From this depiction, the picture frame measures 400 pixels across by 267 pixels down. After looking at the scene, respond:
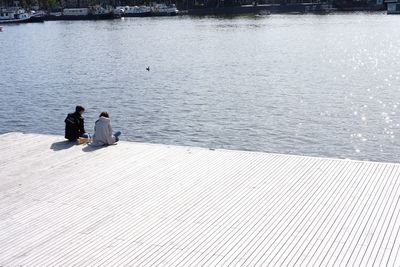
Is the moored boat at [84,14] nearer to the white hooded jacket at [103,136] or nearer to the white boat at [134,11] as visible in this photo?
the white boat at [134,11]

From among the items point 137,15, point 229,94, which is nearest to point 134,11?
point 137,15

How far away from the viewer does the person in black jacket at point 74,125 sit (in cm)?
1895

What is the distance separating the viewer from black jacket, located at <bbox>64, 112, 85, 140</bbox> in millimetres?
18969

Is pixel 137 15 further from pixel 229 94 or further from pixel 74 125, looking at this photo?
pixel 74 125

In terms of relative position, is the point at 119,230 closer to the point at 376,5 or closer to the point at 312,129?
the point at 312,129

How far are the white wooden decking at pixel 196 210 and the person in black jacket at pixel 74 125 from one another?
6.12ft

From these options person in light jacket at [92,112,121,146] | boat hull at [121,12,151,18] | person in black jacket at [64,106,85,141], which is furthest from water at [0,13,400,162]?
boat hull at [121,12,151,18]

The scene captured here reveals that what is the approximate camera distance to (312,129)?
26641mm

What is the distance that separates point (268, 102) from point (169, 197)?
21.3 metres

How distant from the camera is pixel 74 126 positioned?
19.0 metres

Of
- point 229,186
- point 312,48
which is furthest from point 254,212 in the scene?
point 312,48

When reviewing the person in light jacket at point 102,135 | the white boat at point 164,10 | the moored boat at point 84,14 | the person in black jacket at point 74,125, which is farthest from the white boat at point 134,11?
the person in light jacket at point 102,135

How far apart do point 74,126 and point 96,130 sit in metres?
1.01

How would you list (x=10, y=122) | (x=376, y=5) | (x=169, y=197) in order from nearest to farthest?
1. (x=169, y=197)
2. (x=10, y=122)
3. (x=376, y=5)
